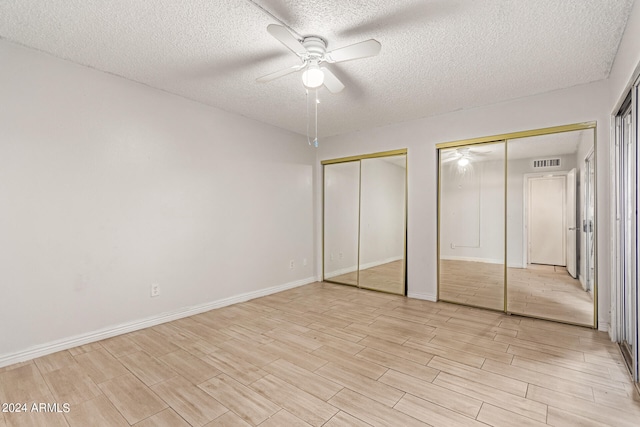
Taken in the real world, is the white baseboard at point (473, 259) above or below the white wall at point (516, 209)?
below

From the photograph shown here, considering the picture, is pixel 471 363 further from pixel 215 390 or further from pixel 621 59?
pixel 621 59

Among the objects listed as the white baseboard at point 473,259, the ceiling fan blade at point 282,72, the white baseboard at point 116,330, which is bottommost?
the white baseboard at point 116,330

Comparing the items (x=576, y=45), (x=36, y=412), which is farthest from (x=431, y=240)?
(x=36, y=412)

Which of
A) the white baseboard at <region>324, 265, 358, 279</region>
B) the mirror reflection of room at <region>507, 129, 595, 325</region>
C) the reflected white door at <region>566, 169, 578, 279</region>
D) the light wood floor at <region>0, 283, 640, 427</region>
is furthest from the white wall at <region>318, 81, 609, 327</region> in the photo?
the white baseboard at <region>324, 265, 358, 279</region>

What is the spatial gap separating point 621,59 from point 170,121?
14.1 ft

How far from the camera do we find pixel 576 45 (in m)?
2.38

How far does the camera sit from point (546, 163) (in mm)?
3439

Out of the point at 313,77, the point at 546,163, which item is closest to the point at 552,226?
the point at 546,163

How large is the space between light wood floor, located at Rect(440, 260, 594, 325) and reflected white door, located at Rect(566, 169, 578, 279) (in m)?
0.11

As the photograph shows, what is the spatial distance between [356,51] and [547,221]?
10.1ft

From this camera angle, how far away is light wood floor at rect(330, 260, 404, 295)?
175 inches

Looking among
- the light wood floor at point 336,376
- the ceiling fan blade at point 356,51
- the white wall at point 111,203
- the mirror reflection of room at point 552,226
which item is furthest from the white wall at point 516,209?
the white wall at point 111,203

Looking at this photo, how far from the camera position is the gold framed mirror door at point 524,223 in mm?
3195

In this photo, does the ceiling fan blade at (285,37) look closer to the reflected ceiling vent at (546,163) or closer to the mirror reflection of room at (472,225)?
the mirror reflection of room at (472,225)
